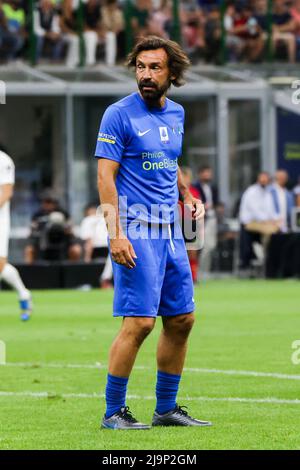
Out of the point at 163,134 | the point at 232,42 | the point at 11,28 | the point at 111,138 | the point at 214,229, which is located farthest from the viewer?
the point at 232,42

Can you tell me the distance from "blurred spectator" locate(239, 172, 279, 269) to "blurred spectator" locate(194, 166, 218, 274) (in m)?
0.68

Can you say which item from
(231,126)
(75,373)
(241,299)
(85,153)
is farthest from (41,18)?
(75,373)

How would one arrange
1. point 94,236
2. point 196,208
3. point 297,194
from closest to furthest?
point 196,208, point 94,236, point 297,194

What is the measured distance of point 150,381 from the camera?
10953 millimetres

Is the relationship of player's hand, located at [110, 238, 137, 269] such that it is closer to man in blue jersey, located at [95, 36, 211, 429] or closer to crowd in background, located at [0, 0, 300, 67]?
man in blue jersey, located at [95, 36, 211, 429]

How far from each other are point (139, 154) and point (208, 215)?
69.7 ft

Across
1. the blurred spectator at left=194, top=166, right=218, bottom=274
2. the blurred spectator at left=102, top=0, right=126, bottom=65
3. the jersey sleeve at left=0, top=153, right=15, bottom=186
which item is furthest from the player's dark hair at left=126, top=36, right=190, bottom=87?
the blurred spectator at left=102, top=0, right=126, bottom=65

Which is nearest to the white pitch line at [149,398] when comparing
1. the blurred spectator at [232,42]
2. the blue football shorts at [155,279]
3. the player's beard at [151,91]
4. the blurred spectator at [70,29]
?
the blue football shorts at [155,279]

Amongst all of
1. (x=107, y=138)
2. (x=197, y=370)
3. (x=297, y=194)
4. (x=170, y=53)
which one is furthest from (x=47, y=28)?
(x=107, y=138)

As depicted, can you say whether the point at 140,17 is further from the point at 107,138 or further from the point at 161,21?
the point at 107,138

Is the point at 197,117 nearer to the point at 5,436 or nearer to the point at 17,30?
the point at 17,30

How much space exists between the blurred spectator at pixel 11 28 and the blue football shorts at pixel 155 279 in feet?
77.4

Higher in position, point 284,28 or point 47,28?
point 284,28

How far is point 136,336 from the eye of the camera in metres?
8.20
